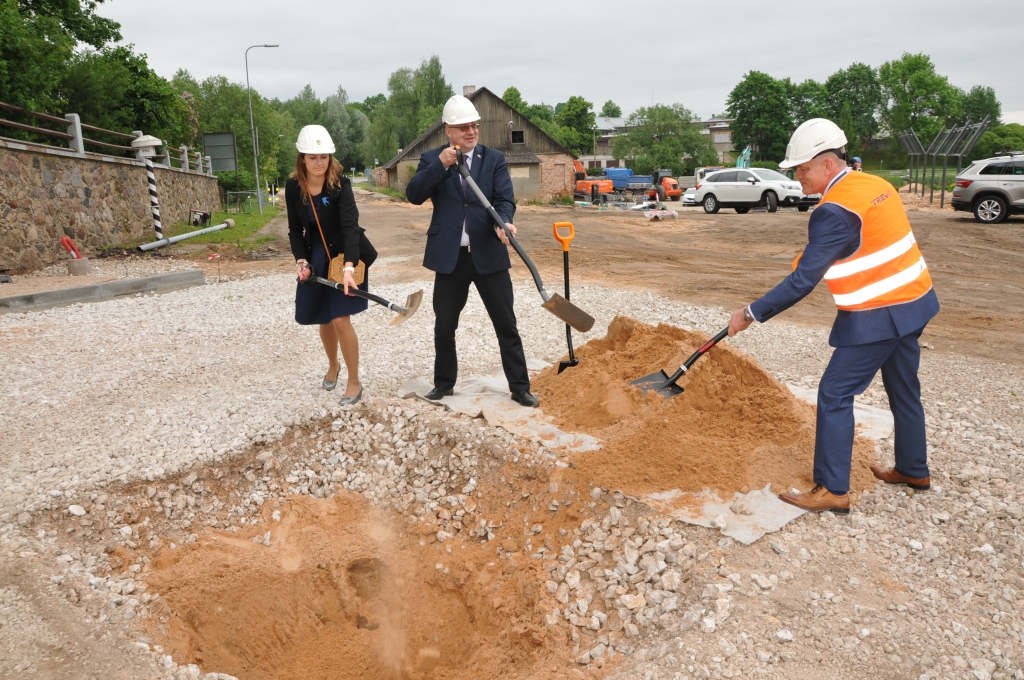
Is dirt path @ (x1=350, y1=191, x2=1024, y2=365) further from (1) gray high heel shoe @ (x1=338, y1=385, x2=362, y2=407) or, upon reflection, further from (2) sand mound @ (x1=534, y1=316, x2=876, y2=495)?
(1) gray high heel shoe @ (x1=338, y1=385, x2=362, y2=407)

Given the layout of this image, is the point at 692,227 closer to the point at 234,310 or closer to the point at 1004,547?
the point at 234,310

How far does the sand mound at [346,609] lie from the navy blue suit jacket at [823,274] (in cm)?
192

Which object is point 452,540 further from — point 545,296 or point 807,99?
point 807,99

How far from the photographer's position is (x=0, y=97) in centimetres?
1249

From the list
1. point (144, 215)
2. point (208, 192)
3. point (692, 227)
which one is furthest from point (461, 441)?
point (208, 192)

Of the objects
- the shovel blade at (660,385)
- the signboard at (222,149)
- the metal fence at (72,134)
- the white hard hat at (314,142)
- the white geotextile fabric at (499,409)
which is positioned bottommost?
the white geotextile fabric at (499,409)

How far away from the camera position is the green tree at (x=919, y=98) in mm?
71062

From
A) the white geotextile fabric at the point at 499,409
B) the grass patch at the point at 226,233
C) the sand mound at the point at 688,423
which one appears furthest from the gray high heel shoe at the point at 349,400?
the grass patch at the point at 226,233

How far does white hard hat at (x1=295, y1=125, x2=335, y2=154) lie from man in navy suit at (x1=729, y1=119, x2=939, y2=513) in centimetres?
290

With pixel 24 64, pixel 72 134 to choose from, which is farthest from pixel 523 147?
pixel 24 64

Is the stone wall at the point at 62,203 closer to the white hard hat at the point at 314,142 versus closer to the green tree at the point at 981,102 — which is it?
the white hard hat at the point at 314,142

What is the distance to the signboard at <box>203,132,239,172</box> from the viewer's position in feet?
82.8

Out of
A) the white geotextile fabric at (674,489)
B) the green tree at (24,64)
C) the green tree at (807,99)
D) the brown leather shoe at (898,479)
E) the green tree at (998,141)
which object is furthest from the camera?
the green tree at (807,99)

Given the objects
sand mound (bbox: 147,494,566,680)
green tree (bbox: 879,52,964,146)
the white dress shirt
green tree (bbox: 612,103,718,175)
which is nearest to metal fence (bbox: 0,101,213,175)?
the white dress shirt
